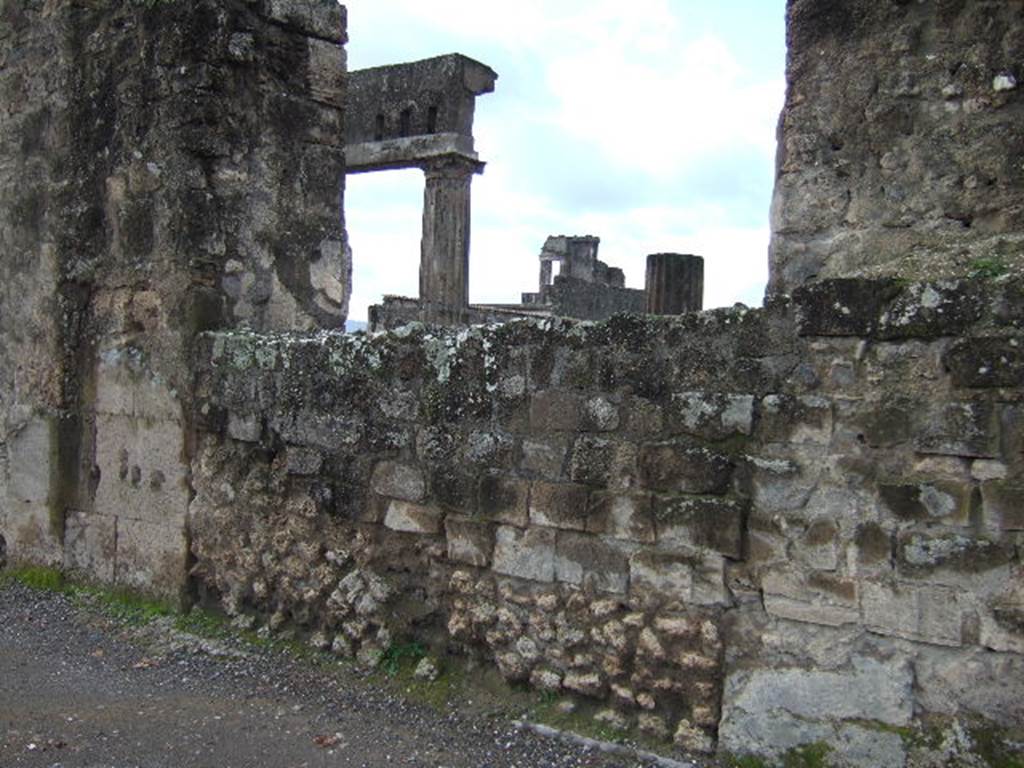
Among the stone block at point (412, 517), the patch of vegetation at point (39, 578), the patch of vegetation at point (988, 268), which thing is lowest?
the patch of vegetation at point (39, 578)

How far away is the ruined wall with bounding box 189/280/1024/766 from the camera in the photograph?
10.2 feet

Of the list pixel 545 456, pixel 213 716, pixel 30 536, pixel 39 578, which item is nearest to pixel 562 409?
pixel 545 456

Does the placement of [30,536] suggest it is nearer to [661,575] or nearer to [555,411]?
[555,411]

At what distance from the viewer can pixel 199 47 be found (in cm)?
559

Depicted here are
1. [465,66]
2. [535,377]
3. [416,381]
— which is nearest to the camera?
[535,377]

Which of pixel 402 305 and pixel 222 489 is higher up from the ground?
pixel 402 305

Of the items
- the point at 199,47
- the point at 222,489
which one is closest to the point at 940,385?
the point at 222,489

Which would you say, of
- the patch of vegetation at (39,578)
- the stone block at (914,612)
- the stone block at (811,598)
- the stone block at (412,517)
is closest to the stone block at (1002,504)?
the stone block at (914,612)

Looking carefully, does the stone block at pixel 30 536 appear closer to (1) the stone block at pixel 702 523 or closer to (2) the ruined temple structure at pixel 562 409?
(2) the ruined temple structure at pixel 562 409

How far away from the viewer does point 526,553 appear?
4.11 meters

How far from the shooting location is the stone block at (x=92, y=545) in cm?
584

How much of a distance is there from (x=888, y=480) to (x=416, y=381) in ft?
6.68

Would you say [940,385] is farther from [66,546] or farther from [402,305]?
[402,305]

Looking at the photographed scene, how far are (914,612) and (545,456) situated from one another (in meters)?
1.47
